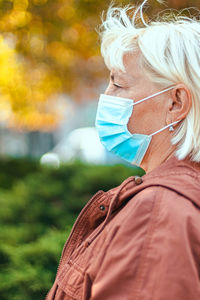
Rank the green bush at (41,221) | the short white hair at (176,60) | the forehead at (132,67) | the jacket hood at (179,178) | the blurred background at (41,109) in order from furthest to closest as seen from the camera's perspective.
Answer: the blurred background at (41,109) → the green bush at (41,221) → the forehead at (132,67) → the short white hair at (176,60) → the jacket hood at (179,178)

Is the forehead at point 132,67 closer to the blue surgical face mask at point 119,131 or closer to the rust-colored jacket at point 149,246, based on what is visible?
the blue surgical face mask at point 119,131

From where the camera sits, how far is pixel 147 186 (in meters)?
1.69

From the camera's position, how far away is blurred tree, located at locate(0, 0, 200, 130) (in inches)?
214

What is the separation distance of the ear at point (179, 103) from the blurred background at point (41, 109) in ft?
6.05

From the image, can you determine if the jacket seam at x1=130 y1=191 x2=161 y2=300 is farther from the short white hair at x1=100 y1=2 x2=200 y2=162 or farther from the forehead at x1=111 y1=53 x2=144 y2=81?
the forehead at x1=111 y1=53 x2=144 y2=81

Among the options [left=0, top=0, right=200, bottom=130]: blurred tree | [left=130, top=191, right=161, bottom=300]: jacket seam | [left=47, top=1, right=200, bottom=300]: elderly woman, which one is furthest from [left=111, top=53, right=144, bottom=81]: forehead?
[left=0, top=0, right=200, bottom=130]: blurred tree

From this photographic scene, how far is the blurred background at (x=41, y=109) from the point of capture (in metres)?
4.08

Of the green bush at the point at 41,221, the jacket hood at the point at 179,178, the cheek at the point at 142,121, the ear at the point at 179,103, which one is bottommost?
the green bush at the point at 41,221

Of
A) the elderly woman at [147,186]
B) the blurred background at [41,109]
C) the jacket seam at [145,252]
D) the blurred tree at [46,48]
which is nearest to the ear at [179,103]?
the elderly woman at [147,186]

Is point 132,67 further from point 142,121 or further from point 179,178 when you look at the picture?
point 179,178

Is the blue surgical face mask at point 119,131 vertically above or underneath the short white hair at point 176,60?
underneath

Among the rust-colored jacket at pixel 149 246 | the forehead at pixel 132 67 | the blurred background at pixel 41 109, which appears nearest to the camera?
the rust-colored jacket at pixel 149 246

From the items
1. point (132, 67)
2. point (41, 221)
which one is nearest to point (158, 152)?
point (132, 67)

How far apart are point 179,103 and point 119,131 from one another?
325 mm
